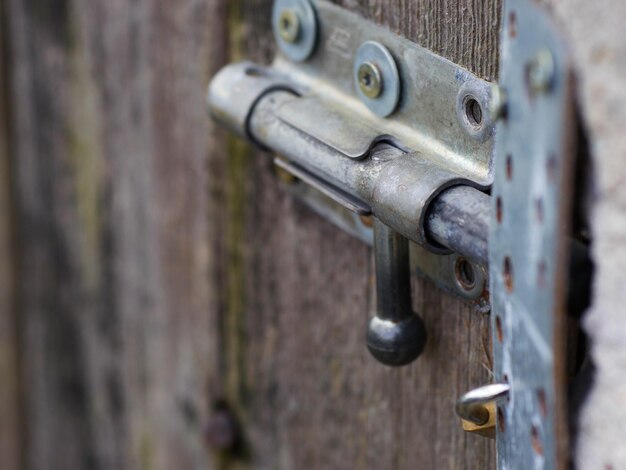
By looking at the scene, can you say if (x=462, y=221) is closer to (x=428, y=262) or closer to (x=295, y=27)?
(x=428, y=262)

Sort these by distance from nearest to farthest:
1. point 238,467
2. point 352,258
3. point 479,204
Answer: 1. point 479,204
2. point 352,258
3. point 238,467

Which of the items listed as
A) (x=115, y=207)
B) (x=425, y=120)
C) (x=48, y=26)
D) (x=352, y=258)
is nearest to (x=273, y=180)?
(x=352, y=258)

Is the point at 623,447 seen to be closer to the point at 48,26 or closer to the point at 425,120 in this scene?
the point at 425,120

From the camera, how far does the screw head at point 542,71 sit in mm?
369

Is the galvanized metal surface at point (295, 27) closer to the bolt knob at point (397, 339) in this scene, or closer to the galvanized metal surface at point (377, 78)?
the galvanized metal surface at point (377, 78)

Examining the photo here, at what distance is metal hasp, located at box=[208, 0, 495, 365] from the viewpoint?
501 millimetres

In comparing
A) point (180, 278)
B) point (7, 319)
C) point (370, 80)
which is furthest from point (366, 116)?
point (7, 319)

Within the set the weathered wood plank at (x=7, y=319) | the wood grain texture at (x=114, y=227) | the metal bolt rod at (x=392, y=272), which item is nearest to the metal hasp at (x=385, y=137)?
the metal bolt rod at (x=392, y=272)

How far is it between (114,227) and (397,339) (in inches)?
24.6

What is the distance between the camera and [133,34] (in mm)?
969

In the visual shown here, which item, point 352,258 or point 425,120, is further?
point 352,258

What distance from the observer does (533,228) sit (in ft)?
1.28

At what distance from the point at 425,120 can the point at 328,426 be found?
0.33m

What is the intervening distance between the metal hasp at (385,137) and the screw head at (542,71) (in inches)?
3.8
